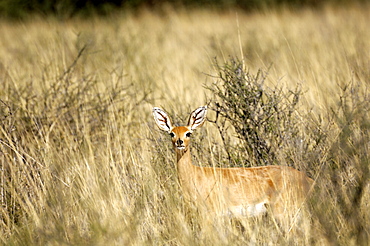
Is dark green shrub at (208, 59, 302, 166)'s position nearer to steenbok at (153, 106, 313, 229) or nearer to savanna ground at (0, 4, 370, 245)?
savanna ground at (0, 4, 370, 245)

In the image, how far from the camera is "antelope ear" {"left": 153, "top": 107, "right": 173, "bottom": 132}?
3.62m

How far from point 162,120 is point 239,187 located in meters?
0.69

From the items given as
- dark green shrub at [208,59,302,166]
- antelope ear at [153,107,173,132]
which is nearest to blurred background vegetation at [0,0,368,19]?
dark green shrub at [208,59,302,166]

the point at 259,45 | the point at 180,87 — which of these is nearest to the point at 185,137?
the point at 180,87

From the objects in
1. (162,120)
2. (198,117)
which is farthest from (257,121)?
(162,120)

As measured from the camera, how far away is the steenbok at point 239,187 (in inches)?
130

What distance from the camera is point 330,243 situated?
2887mm

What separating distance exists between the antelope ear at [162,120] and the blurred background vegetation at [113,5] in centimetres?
957

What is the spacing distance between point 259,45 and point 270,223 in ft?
19.2

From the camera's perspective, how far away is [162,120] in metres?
3.70

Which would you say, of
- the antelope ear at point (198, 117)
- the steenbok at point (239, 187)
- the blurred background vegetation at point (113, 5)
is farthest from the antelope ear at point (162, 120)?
the blurred background vegetation at point (113, 5)

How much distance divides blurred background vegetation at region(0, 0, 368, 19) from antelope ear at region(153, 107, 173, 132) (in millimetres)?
9574

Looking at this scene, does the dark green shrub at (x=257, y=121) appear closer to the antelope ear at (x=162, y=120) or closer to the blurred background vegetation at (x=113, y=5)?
the antelope ear at (x=162, y=120)

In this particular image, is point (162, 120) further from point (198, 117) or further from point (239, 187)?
point (239, 187)
